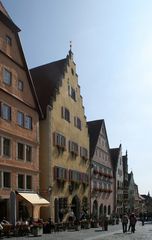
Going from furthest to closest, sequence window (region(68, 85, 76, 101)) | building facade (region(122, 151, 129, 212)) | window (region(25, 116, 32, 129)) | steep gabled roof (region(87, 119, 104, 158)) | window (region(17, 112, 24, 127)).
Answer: building facade (region(122, 151, 129, 212)), steep gabled roof (region(87, 119, 104, 158)), window (region(68, 85, 76, 101)), window (region(25, 116, 32, 129)), window (region(17, 112, 24, 127))

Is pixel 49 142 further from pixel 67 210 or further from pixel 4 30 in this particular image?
pixel 4 30

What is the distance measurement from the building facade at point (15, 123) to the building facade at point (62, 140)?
2.12 m

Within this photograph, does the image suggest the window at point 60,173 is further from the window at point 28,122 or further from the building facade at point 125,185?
the building facade at point 125,185

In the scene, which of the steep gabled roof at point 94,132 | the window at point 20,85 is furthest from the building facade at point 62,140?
the window at point 20,85

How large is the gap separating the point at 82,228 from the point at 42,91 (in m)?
14.5

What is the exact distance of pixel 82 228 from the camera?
4297cm

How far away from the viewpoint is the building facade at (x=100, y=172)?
203 feet

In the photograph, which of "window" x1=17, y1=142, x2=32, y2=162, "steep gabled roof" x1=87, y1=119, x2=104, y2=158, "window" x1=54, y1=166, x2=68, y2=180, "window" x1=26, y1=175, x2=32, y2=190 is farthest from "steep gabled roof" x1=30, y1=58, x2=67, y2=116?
"steep gabled roof" x1=87, y1=119, x2=104, y2=158

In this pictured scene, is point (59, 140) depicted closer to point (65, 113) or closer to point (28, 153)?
point (65, 113)

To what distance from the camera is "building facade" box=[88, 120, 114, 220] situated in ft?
203

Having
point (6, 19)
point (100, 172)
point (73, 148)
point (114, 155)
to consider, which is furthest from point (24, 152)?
point (114, 155)

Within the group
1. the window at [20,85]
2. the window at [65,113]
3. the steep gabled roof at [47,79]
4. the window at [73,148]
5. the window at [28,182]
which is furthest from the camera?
the window at [73,148]

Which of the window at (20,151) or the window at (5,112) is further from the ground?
the window at (5,112)

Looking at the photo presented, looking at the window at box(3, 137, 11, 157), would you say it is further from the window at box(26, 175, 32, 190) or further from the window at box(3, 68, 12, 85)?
the window at box(3, 68, 12, 85)
